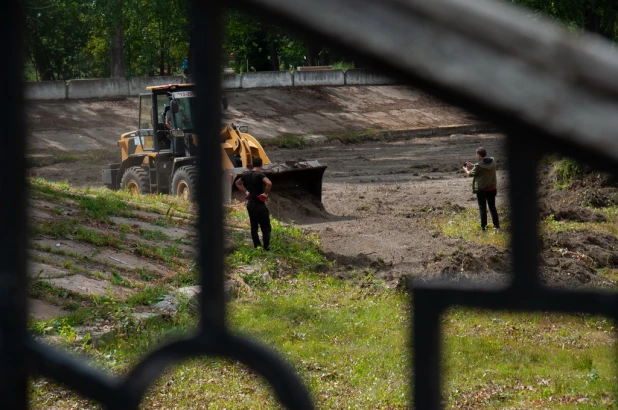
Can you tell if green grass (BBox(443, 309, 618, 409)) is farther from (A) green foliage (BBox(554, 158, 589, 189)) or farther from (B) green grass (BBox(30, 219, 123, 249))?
(A) green foliage (BBox(554, 158, 589, 189))

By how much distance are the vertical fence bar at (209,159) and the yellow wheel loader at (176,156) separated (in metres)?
13.9

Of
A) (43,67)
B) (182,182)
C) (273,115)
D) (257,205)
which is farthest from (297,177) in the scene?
(43,67)

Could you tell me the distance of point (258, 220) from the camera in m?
12.0

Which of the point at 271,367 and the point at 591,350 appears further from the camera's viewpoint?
the point at 591,350

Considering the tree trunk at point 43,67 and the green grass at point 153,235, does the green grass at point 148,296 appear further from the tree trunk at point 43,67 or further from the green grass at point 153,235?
the tree trunk at point 43,67

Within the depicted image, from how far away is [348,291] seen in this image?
10.2m

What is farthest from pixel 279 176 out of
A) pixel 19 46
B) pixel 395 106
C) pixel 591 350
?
pixel 395 106

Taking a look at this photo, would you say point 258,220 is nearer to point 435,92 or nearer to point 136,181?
point 136,181

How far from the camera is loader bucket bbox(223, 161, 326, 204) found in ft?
51.8

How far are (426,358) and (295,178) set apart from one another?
15.3m

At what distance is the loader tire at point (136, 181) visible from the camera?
17375 millimetres

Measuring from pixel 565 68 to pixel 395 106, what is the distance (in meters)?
37.6

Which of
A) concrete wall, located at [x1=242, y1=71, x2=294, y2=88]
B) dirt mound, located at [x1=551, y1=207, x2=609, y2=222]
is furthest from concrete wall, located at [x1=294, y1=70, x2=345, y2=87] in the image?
dirt mound, located at [x1=551, y1=207, x2=609, y2=222]

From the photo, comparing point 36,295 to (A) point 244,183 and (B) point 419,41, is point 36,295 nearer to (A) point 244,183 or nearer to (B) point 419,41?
(A) point 244,183
